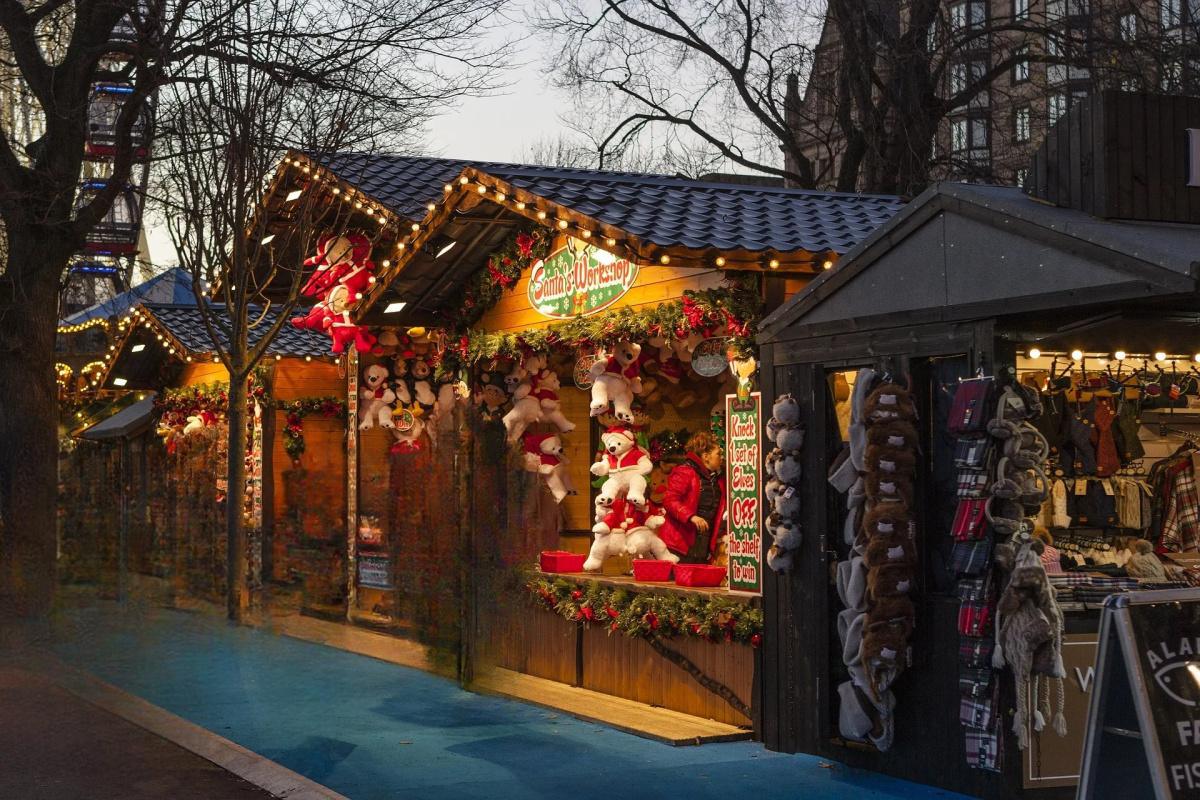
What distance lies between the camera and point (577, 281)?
1234cm

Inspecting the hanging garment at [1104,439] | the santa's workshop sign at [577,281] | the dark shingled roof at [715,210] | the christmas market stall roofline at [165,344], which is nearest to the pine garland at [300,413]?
the christmas market stall roofline at [165,344]

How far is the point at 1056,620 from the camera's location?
743 centimetres

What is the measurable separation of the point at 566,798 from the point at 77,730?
13.8 ft

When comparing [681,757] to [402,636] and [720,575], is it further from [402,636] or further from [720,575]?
[402,636]

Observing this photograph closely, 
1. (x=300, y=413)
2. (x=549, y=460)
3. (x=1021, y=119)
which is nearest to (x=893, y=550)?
(x=549, y=460)

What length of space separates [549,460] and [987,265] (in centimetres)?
639

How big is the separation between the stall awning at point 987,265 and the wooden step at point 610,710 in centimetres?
264

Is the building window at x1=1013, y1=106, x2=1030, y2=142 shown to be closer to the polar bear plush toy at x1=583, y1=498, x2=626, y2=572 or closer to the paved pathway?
the polar bear plush toy at x1=583, y1=498, x2=626, y2=572

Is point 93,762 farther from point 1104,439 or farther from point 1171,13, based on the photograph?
point 1171,13

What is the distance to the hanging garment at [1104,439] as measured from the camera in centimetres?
946

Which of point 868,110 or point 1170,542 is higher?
point 868,110

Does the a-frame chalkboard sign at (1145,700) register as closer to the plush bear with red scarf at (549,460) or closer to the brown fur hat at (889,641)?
the brown fur hat at (889,641)

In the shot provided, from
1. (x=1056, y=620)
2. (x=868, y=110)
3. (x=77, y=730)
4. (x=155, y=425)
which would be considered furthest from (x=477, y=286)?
(x=868, y=110)

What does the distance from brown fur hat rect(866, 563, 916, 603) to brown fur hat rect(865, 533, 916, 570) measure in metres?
0.03
